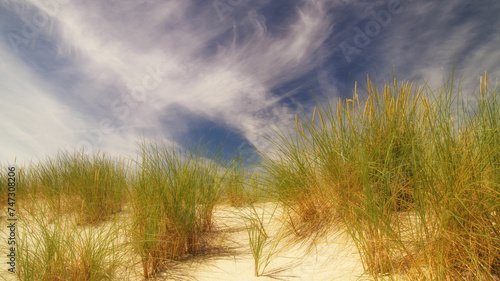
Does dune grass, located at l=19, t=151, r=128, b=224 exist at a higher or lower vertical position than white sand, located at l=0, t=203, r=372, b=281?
higher

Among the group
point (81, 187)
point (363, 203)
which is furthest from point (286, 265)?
point (81, 187)

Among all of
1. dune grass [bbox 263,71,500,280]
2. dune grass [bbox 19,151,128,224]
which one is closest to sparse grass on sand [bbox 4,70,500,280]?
dune grass [bbox 263,71,500,280]

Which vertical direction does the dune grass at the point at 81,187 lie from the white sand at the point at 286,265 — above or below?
above

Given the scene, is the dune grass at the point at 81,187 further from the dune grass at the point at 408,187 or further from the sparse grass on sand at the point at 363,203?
the dune grass at the point at 408,187

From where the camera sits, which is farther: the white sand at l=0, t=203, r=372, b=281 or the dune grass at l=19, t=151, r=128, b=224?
the dune grass at l=19, t=151, r=128, b=224

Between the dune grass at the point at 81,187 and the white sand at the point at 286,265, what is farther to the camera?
the dune grass at the point at 81,187

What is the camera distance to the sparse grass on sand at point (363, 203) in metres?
1.44

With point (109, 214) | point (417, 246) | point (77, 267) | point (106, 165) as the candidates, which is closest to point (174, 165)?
point (77, 267)

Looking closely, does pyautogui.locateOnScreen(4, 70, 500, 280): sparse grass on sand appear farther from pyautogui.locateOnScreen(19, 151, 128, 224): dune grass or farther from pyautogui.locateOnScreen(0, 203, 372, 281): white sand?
pyautogui.locateOnScreen(19, 151, 128, 224): dune grass

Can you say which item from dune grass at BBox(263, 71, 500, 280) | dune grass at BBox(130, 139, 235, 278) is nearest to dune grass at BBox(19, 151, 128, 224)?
dune grass at BBox(130, 139, 235, 278)

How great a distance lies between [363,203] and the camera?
184cm

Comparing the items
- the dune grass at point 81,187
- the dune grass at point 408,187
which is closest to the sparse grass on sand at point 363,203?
the dune grass at point 408,187

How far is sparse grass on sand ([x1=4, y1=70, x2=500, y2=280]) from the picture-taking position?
144cm

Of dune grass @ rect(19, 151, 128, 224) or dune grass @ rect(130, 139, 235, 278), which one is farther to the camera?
dune grass @ rect(19, 151, 128, 224)
